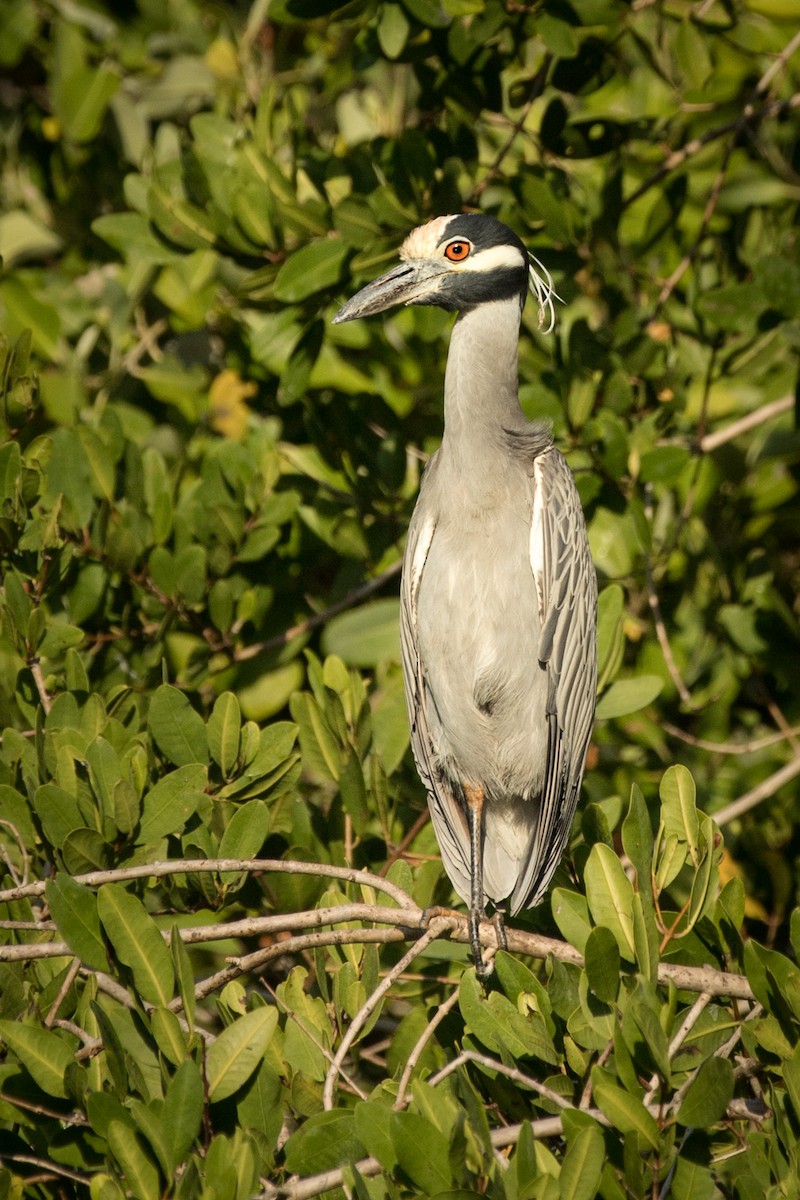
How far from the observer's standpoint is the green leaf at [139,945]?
203 cm

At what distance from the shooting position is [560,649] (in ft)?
10.5

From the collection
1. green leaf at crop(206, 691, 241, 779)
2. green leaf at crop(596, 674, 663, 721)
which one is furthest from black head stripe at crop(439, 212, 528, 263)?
green leaf at crop(206, 691, 241, 779)

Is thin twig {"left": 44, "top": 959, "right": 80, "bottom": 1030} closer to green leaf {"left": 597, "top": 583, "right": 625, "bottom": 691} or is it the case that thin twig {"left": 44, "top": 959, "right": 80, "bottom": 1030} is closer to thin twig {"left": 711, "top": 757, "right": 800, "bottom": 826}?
Answer: green leaf {"left": 597, "top": 583, "right": 625, "bottom": 691}

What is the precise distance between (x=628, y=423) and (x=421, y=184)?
0.96 meters

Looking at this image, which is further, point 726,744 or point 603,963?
point 726,744

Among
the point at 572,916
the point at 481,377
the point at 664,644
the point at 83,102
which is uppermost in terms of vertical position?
the point at 83,102

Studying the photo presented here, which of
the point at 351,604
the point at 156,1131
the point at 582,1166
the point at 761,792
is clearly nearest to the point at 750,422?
the point at 761,792

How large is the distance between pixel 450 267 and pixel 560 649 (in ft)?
3.48

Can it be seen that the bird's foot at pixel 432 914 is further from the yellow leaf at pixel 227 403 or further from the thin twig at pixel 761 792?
the yellow leaf at pixel 227 403

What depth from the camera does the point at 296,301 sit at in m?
3.34

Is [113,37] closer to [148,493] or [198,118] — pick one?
[198,118]

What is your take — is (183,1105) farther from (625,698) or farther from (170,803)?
(625,698)

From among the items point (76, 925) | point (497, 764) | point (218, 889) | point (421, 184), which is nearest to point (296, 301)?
point (421, 184)

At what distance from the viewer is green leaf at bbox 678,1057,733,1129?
74.9 inches
